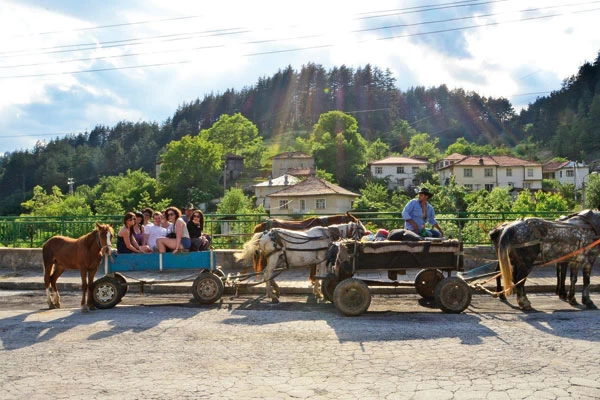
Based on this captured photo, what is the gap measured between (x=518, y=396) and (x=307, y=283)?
25.7 feet

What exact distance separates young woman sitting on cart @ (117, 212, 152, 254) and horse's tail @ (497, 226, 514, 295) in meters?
6.63

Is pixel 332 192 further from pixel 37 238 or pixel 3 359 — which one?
pixel 3 359

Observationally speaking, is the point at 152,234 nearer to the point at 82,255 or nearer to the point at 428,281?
the point at 82,255

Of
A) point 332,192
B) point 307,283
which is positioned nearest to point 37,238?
point 307,283

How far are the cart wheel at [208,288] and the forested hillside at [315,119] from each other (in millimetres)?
133131

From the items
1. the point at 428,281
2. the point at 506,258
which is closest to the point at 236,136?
the point at 428,281

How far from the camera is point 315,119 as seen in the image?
172875 mm

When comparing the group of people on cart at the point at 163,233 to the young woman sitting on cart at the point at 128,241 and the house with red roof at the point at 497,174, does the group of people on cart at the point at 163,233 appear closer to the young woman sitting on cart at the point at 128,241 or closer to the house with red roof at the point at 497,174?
the young woman sitting on cart at the point at 128,241

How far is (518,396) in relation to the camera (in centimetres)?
491

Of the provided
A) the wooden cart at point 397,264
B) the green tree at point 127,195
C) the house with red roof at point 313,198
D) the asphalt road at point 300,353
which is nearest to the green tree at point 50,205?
the green tree at point 127,195

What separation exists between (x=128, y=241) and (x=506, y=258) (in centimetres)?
701

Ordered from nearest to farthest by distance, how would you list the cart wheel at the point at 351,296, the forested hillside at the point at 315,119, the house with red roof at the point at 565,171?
the cart wheel at the point at 351,296 → the house with red roof at the point at 565,171 → the forested hillside at the point at 315,119

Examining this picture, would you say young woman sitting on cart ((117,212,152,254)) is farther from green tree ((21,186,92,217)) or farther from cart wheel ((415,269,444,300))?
green tree ((21,186,92,217))

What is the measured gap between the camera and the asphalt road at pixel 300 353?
5211 millimetres
